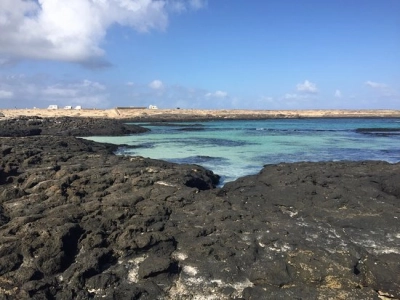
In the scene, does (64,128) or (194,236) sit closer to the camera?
(194,236)

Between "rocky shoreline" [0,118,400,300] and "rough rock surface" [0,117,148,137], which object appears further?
"rough rock surface" [0,117,148,137]

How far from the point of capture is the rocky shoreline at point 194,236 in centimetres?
833

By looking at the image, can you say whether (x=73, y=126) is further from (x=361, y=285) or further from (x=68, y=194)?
(x=361, y=285)

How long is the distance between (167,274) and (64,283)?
2.30 m

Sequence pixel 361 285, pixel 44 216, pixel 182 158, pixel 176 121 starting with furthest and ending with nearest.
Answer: pixel 176 121 < pixel 182 158 < pixel 44 216 < pixel 361 285

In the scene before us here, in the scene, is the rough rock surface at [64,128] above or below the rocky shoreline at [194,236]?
above

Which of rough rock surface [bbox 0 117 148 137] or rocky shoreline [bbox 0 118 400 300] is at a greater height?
rough rock surface [bbox 0 117 148 137]

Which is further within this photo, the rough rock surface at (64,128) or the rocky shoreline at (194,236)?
the rough rock surface at (64,128)

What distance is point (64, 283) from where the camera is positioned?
8.48 m

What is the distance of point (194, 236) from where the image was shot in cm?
1039

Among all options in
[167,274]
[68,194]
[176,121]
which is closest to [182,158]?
[68,194]

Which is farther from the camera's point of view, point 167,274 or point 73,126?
point 73,126

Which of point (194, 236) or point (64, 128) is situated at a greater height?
point (64, 128)

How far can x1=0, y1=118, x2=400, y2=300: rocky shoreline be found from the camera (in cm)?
833
